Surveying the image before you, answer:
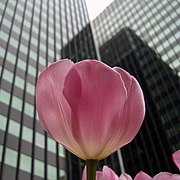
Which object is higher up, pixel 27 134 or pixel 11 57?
pixel 11 57

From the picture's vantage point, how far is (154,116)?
1629 inches

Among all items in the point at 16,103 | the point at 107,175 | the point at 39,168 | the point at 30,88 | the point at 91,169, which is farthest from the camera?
the point at 30,88

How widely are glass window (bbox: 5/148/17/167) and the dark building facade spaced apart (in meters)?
20.4

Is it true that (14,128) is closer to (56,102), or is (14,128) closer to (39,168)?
(39,168)

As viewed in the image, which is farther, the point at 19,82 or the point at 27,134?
the point at 19,82

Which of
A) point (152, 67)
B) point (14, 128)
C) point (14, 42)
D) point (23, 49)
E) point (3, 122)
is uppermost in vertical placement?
point (152, 67)

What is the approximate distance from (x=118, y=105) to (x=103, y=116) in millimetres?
31

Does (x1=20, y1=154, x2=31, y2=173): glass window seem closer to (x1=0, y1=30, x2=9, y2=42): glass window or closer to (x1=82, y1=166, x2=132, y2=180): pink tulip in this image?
(x1=0, y1=30, x2=9, y2=42): glass window

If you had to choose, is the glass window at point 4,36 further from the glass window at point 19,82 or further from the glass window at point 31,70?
the glass window at point 19,82

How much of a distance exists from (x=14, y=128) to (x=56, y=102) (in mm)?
20825

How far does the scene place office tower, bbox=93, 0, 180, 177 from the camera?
37250 millimetres

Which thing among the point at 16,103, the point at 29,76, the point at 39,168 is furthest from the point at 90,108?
the point at 29,76

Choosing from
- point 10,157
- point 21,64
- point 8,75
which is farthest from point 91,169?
point 21,64

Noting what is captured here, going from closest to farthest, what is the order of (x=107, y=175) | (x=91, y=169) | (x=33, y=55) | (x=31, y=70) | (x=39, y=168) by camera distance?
(x=91, y=169) → (x=107, y=175) → (x=39, y=168) → (x=31, y=70) → (x=33, y=55)
